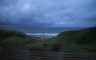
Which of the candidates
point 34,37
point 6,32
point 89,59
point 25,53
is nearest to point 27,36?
point 34,37

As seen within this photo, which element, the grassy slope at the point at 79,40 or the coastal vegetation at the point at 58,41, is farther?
the grassy slope at the point at 79,40

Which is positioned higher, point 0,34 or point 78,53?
point 0,34

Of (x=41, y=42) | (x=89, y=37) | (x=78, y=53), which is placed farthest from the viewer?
(x=89, y=37)

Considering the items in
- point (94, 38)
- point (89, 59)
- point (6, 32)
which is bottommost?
point (89, 59)

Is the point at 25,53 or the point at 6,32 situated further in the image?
the point at 6,32

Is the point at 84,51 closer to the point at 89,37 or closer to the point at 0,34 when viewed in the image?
the point at 89,37

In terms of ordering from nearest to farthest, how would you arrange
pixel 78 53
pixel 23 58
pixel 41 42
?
pixel 23 58
pixel 78 53
pixel 41 42

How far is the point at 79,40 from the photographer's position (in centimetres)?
661

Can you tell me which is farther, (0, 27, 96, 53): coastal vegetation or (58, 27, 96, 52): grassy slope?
(58, 27, 96, 52): grassy slope

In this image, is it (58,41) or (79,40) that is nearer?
(58,41)

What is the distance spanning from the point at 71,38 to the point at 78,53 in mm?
1256

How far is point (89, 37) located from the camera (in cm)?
661

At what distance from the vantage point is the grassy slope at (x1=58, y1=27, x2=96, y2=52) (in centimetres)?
599

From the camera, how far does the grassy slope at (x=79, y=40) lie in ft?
19.7
